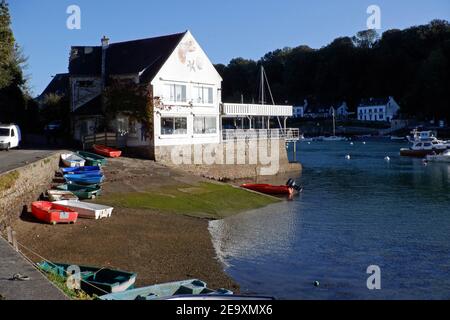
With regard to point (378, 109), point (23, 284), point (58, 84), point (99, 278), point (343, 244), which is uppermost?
point (378, 109)

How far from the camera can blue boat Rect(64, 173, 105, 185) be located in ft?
103

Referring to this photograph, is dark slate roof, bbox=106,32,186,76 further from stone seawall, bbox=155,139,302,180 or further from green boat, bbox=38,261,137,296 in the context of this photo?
green boat, bbox=38,261,137,296

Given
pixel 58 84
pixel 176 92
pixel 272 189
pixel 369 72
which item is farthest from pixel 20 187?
pixel 369 72

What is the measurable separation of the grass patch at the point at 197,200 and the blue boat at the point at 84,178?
199cm

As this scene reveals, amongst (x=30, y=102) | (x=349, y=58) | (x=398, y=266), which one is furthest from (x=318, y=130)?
(x=398, y=266)

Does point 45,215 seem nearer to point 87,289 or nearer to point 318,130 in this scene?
point 87,289

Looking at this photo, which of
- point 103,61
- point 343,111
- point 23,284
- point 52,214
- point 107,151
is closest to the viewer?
point 23,284

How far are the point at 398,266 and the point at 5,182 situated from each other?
54.0 feet

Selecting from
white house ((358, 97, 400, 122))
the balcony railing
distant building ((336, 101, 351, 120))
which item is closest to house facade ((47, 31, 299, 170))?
the balcony railing

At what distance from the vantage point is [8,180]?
893 inches

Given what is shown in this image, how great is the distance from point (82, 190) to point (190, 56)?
63.9 ft

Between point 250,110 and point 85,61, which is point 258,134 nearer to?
point 250,110

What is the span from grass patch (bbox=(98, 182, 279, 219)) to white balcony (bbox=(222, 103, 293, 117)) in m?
12.5

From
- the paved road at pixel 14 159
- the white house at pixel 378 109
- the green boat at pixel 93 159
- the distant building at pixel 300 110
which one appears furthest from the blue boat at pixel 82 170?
the distant building at pixel 300 110
